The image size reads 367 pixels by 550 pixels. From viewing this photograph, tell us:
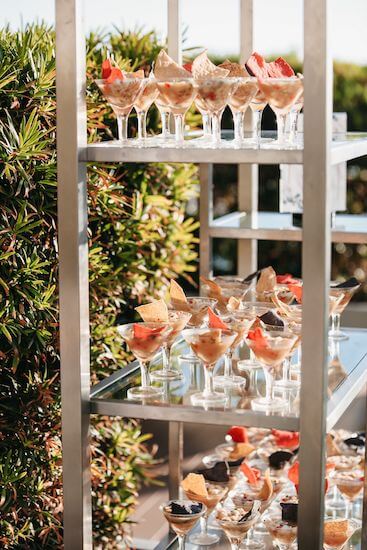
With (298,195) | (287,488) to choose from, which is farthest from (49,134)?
(287,488)

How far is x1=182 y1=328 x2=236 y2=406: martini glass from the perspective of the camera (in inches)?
80.1

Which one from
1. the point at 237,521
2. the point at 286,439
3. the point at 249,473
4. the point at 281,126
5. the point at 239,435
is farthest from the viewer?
the point at 286,439

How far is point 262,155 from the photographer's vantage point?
1.81 meters

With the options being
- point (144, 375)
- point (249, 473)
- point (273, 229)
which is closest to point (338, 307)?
point (273, 229)

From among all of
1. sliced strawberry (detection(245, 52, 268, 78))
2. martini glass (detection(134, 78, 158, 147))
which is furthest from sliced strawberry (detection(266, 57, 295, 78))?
martini glass (detection(134, 78, 158, 147))

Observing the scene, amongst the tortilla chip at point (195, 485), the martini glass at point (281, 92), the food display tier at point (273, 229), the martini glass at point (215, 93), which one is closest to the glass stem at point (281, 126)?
the martini glass at point (281, 92)

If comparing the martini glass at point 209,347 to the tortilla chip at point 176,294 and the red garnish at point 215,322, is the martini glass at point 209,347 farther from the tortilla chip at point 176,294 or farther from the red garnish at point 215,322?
the tortilla chip at point 176,294

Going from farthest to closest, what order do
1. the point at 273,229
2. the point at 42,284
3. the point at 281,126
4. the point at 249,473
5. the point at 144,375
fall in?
the point at 273,229, the point at 249,473, the point at 42,284, the point at 144,375, the point at 281,126

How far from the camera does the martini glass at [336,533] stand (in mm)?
2459

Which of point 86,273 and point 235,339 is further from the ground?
point 86,273

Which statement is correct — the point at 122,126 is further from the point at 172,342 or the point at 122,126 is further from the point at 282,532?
the point at 282,532

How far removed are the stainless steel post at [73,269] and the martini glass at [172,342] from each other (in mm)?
231

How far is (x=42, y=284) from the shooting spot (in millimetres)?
2535

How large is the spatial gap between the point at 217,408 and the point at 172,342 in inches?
12.2
